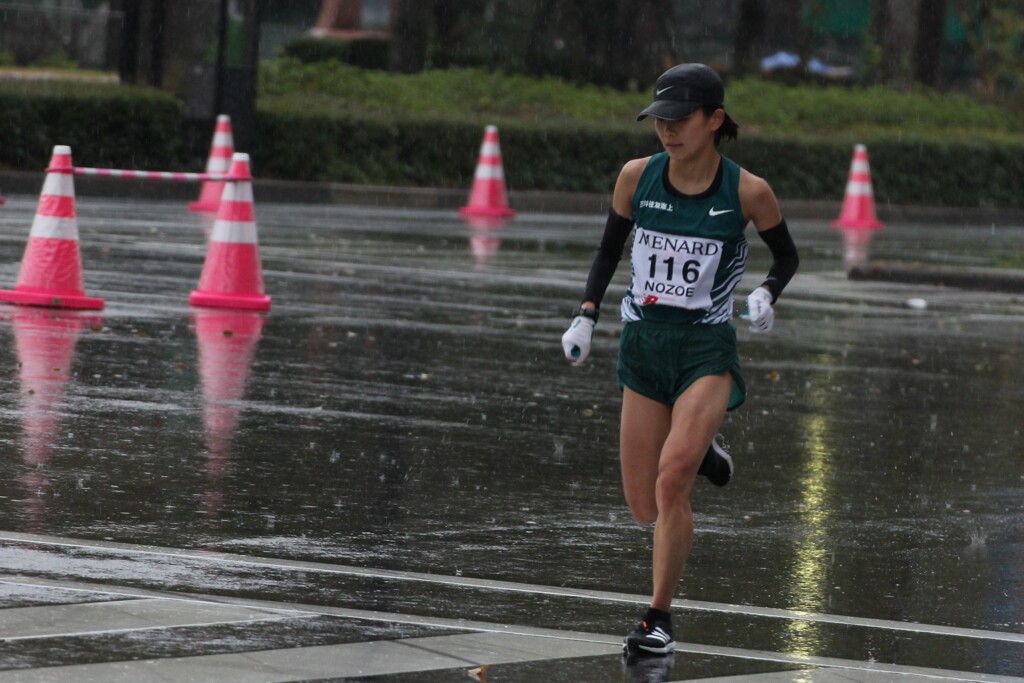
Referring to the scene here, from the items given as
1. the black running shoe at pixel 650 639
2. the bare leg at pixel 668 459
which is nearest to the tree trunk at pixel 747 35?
the bare leg at pixel 668 459

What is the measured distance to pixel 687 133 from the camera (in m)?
6.54

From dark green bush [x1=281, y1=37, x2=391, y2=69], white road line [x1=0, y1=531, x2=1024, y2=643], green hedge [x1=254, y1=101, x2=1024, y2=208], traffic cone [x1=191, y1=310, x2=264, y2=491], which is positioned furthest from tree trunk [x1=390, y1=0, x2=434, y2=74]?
white road line [x1=0, y1=531, x2=1024, y2=643]

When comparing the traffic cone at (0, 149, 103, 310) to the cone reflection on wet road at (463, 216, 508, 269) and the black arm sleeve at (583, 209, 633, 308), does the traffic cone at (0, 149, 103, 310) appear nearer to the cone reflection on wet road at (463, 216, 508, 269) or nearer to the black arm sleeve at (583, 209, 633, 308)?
the cone reflection on wet road at (463, 216, 508, 269)

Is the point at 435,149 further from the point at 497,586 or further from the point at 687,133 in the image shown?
the point at 687,133

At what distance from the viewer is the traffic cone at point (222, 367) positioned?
9336mm

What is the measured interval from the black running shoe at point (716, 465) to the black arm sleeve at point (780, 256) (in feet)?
1.68

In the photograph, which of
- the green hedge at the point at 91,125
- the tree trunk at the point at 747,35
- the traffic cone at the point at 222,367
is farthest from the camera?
the tree trunk at the point at 747,35

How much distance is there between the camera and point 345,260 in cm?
1867

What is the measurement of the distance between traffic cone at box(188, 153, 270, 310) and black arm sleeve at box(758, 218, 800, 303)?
7.89m

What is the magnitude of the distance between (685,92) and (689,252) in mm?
488

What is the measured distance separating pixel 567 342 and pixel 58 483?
243cm

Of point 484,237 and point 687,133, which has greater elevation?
point 687,133

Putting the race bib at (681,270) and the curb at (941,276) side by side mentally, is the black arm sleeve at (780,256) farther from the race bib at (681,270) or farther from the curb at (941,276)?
the curb at (941,276)

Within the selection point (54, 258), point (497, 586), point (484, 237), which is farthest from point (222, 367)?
point (484, 237)
